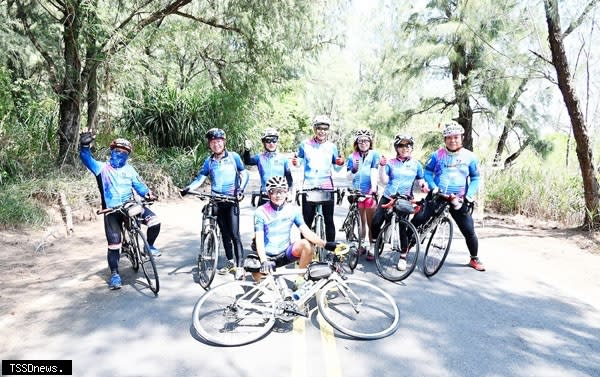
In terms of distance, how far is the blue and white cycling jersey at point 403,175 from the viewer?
243 inches

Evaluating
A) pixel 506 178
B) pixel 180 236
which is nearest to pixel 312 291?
pixel 180 236

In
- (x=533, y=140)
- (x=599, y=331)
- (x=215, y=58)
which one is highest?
(x=215, y=58)

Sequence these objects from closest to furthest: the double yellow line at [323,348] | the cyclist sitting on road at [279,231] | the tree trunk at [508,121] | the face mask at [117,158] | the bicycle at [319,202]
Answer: the double yellow line at [323,348] → the cyclist sitting on road at [279,231] → the face mask at [117,158] → the bicycle at [319,202] → the tree trunk at [508,121]

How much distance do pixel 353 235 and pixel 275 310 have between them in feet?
9.11

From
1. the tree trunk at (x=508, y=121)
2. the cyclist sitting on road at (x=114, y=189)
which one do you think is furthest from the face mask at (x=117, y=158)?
the tree trunk at (x=508, y=121)

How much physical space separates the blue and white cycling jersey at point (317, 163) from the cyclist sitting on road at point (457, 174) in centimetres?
138

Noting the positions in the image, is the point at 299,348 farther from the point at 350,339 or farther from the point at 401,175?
the point at 401,175

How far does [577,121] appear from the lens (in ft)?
26.6

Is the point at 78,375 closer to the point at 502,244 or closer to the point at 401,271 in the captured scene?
the point at 401,271

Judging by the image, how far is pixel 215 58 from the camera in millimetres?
17016

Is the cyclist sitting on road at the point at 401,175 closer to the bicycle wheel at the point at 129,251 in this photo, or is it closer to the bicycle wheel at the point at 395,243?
the bicycle wheel at the point at 395,243

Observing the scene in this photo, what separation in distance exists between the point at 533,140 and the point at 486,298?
33.4ft

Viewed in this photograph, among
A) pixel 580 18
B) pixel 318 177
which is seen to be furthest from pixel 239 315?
pixel 580 18

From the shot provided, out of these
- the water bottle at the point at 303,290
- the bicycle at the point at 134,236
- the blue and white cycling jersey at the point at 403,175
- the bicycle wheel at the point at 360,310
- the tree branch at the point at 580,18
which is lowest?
the bicycle wheel at the point at 360,310
